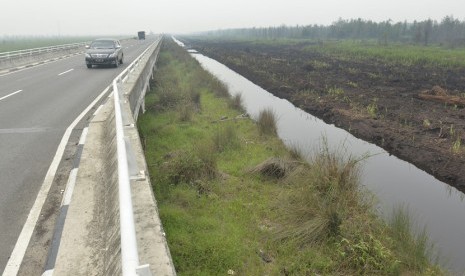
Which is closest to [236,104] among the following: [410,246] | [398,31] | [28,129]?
[28,129]

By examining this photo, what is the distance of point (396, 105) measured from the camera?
51.4ft

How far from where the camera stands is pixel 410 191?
27.6ft

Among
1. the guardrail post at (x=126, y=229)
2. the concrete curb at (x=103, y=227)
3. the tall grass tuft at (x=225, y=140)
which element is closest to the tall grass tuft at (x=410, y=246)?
the concrete curb at (x=103, y=227)

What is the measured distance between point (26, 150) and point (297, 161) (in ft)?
18.2

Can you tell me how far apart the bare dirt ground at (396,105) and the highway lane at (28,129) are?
8564 mm

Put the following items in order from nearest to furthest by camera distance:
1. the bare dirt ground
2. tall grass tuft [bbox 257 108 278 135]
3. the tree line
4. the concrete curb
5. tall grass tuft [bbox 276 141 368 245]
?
the concrete curb
tall grass tuft [bbox 276 141 368 245]
the bare dirt ground
tall grass tuft [bbox 257 108 278 135]
the tree line

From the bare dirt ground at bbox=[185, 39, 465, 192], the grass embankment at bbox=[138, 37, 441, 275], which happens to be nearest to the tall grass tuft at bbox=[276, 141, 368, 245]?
the grass embankment at bbox=[138, 37, 441, 275]

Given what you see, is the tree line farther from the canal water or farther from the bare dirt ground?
the canal water

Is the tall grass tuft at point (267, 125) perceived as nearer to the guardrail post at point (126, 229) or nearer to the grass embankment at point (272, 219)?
the grass embankment at point (272, 219)

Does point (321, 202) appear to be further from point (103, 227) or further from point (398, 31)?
Answer: point (398, 31)

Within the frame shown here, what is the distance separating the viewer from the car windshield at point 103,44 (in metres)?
22.9

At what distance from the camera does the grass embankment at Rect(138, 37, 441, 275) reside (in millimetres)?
5008

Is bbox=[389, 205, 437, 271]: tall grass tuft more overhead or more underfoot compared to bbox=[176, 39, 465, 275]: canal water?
more overhead

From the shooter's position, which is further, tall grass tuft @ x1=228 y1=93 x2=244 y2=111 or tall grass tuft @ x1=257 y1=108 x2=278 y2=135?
tall grass tuft @ x1=228 y1=93 x2=244 y2=111
